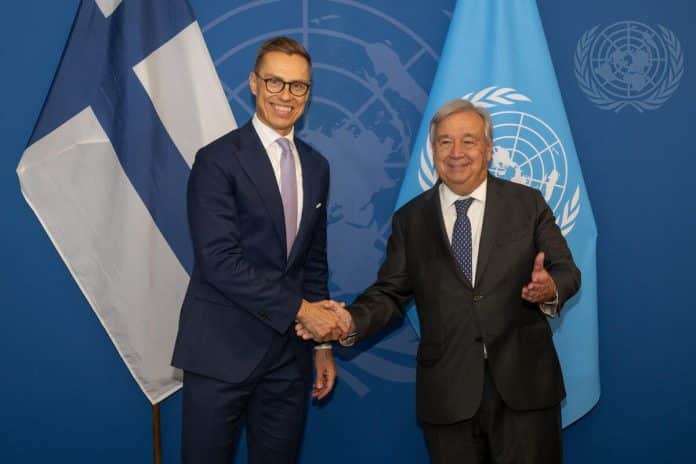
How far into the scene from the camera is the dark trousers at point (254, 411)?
2.08m

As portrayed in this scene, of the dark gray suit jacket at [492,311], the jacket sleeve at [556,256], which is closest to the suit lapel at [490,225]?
the dark gray suit jacket at [492,311]

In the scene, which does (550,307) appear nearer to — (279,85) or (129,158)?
(279,85)

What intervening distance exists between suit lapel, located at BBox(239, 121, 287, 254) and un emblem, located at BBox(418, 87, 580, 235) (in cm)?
99

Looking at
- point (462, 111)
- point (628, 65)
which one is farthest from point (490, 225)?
point (628, 65)

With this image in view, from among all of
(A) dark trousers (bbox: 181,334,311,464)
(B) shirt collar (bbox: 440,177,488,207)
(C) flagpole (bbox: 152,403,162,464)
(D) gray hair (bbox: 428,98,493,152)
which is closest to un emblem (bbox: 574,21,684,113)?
(D) gray hair (bbox: 428,98,493,152)

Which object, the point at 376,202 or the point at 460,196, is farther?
the point at 376,202

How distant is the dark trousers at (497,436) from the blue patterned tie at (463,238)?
35 centimetres

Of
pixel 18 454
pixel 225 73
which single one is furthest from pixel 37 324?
pixel 225 73

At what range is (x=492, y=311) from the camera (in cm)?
206

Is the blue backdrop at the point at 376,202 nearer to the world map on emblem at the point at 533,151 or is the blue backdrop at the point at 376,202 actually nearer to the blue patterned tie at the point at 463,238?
the world map on emblem at the point at 533,151

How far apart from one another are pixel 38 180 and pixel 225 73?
0.88 metres

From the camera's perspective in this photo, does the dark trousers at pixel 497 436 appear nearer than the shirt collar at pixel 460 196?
Yes

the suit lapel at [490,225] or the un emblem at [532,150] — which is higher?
the un emblem at [532,150]

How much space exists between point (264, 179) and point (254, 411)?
789 millimetres
